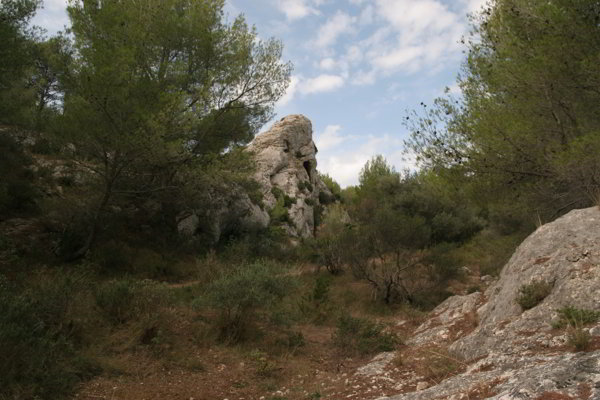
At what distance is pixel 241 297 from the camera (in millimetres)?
8375

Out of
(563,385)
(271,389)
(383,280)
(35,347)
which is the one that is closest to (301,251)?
(383,280)

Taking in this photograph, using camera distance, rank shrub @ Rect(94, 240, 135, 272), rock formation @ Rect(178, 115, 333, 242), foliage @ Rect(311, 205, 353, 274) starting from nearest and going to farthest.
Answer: shrub @ Rect(94, 240, 135, 272)
foliage @ Rect(311, 205, 353, 274)
rock formation @ Rect(178, 115, 333, 242)

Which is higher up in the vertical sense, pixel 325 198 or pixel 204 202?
pixel 325 198

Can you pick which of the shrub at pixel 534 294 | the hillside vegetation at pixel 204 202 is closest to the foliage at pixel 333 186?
the hillside vegetation at pixel 204 202

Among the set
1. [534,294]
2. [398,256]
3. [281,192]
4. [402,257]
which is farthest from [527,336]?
[281,192]

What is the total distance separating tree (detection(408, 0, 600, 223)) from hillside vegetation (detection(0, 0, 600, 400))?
0.04m

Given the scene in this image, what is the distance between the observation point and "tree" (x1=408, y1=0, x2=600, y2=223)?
27.4 feet

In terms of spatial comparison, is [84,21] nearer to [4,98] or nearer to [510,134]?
[4,98]

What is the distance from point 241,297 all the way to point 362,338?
8.86ft

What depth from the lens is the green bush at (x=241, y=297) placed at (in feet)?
27.4

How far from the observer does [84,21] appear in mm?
12445

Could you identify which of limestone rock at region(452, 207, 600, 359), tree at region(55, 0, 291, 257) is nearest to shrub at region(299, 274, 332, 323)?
limestone rock at region(452, 207, 600, 359)

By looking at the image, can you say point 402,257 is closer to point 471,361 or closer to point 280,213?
point 471,361

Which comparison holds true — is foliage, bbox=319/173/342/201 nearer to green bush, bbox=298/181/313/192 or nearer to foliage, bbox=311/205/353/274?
green bush, bbox=298/181/313/192
